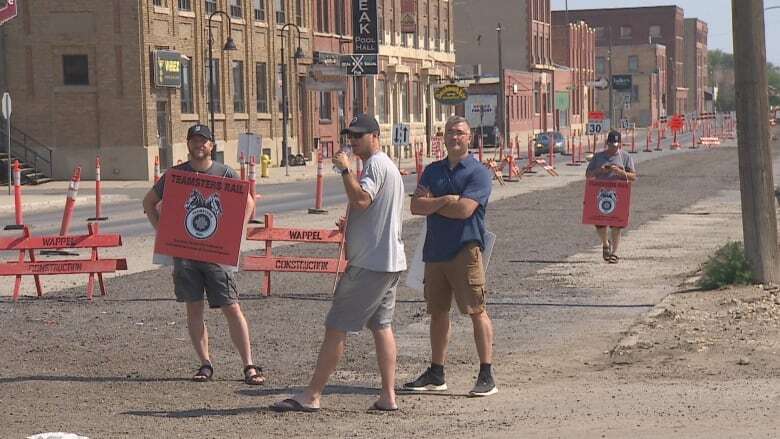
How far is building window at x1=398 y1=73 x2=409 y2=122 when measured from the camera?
7631 centimetres

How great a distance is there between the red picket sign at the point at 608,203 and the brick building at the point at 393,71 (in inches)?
1710

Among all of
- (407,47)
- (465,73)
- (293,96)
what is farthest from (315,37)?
(465,73)

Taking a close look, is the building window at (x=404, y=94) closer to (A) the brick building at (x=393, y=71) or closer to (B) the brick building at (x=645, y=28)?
(A) the brick building at (x=393, y=71)

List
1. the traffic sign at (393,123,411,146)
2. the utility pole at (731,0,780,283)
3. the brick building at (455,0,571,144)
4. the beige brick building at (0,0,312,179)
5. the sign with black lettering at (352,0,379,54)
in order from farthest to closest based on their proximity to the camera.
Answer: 1. the brick building at (455,0,571,144)
2. the sign with black lettering at (352,0,379,54)
3. the beige brick building at (0,0,312,179)
4. the traffic sign at (393,123,411,146)
5. the utility pole at (731,0,780,283)

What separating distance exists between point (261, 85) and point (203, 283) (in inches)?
1917

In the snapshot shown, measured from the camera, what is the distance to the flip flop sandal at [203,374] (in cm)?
1059

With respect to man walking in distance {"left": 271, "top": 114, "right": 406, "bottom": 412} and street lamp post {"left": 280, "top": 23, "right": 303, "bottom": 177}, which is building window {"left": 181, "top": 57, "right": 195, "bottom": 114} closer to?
street lamp post {"left": 280, "top": 23, "right": 303, "bottom": 177}

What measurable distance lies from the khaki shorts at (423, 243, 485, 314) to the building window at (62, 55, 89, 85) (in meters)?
39.1

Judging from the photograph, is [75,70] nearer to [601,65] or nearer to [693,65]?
[601,65]

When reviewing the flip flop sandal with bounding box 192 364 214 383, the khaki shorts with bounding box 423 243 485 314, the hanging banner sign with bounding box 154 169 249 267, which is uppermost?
the hanging banner sign with bounding box 154 169 249 267

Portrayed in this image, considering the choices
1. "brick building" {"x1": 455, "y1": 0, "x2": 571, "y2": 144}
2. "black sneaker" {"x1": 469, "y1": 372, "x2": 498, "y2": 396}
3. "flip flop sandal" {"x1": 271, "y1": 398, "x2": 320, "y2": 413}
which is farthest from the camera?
"brick building" {"x1": 455, "y1": 0, "x2": 571, "y2": 144}

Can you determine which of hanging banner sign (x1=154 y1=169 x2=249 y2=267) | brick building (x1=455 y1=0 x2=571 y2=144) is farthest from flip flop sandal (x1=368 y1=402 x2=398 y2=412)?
brick building (x1=455 y1=0 x2=571 y2=144)

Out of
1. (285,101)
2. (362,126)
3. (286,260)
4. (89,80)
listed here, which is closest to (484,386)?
(362,126)

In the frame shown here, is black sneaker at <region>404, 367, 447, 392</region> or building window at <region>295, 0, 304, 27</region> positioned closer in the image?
black sneaker at <region>404, 367, 447, 392</region>
